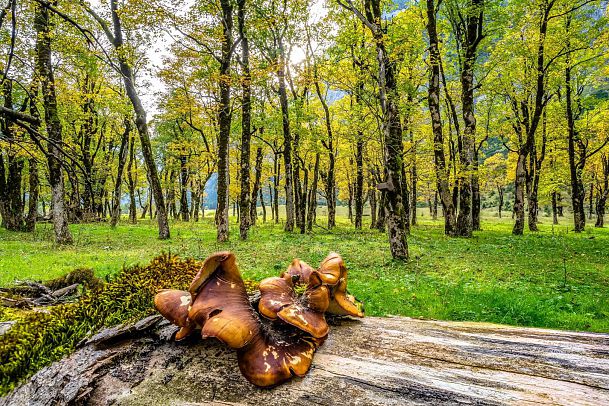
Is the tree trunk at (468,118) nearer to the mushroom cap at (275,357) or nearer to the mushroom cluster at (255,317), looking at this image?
the mushroom cluster at (255,317)

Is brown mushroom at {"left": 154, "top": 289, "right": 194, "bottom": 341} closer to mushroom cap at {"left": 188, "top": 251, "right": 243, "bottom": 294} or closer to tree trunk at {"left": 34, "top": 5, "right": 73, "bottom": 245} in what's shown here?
mushroom cap at {"left": 188, "top": 251, "right": 243, "bottom": 294}

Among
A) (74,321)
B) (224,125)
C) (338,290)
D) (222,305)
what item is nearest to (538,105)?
(224,125)

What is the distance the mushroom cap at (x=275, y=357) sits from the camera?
4.82ft

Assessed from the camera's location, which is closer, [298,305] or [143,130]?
[298,305]

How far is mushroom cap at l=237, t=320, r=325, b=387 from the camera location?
147 centimetres

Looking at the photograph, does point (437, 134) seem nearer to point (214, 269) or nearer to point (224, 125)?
Result: point (224, 125)

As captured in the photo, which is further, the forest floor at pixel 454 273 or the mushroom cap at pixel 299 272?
the forest floor at pixel 454 273

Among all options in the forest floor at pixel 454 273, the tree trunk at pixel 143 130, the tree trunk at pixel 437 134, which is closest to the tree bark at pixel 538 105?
the tree trunk at pixel 437 134

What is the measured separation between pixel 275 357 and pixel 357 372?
407 millimetres

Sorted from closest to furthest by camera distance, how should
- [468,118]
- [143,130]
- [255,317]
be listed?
[255,317] → [143,130] → [468,118]

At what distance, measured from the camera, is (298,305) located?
1781 mm

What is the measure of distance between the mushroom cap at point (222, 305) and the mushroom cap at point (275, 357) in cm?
7

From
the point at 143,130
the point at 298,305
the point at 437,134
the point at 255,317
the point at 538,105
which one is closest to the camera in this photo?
the point at 255,317

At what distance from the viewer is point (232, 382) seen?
59.7 inches
